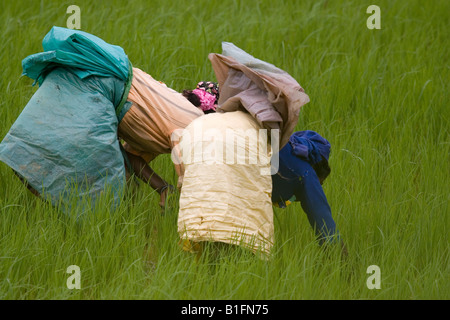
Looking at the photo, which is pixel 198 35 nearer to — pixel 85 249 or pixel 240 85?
pixel 240 85

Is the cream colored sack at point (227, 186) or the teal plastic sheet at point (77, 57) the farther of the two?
the teal plastic sheet at point (77, 57)

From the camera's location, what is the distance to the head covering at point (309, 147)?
318 cm

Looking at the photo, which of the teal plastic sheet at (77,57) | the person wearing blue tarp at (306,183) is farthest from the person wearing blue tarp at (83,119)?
the person wearing blue tarp at (306,183)

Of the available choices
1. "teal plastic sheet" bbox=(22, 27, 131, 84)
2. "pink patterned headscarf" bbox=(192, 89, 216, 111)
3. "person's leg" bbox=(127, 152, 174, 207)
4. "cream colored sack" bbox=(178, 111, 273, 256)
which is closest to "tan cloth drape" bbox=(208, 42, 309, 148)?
"cream colored sack" bbox=(178, 111, 273, 256)

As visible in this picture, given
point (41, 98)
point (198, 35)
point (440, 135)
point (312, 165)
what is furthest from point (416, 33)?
point (41, 98)

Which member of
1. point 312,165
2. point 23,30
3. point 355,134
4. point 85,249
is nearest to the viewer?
point 85,249

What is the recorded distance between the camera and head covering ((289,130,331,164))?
10.4 ft

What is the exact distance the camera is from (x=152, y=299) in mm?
2719

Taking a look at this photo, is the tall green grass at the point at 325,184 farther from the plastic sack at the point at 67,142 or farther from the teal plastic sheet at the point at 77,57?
the teal plastic sheet at the point at 77,57

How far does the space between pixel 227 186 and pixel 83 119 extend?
0.82 m

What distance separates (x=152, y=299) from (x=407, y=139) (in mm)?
2331

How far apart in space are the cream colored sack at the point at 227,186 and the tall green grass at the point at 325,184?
145 millimetres

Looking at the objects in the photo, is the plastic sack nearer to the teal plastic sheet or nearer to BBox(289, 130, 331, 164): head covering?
the teal plastic sheet

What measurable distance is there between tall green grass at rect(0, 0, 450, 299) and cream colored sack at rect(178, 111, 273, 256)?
145 millimetres
